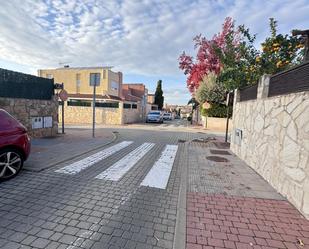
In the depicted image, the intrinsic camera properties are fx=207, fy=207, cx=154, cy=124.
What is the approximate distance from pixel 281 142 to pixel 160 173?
3145 millimetres

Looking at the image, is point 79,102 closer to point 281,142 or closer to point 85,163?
point 85,163

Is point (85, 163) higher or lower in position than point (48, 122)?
lower

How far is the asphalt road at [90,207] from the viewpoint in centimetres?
286

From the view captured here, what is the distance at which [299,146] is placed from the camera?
13.0 ft

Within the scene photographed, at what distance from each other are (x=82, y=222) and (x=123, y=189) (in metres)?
1.46

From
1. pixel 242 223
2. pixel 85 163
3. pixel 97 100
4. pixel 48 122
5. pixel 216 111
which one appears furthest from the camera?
pixel 97 100

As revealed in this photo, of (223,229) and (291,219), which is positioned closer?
(223,229)

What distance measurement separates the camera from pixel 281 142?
4.69m

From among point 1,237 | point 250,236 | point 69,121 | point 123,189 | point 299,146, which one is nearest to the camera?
point 1,237

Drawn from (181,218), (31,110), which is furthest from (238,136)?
(31,110)

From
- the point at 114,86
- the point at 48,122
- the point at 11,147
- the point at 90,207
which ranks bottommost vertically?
the point at 90,207

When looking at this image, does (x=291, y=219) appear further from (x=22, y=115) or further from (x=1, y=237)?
A: (x=22, y=115)

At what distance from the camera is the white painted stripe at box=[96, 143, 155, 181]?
17.8 ft

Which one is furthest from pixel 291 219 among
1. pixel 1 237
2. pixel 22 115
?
pixel 22 115
